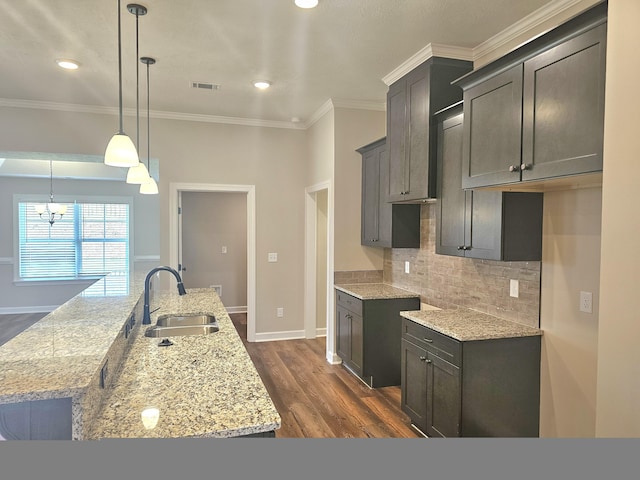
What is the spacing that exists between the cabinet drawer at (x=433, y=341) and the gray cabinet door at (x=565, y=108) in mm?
1084

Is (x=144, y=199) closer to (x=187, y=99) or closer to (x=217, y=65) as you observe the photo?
(x=187, y=99)

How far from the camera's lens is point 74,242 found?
26.1 feet

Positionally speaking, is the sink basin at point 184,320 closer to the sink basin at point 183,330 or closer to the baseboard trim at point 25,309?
the sink basin at point 183,330

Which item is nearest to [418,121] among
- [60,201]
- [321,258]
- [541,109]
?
[541,109]

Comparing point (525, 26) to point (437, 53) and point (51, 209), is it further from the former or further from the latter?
point (51, 209)

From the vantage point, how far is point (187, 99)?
4477mm

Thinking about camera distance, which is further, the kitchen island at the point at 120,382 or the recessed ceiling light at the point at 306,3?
the recessed ceiling light at the point at 306,3

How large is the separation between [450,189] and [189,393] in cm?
231

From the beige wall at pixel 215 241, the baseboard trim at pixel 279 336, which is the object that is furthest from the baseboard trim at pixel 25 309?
the baseboard trim at pixel 279 336

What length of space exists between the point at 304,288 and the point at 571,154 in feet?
13.3

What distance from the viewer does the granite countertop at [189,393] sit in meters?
1.27

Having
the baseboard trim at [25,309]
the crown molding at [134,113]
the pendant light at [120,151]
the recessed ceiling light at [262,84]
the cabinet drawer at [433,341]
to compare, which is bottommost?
the baseboard trim at [25,309]

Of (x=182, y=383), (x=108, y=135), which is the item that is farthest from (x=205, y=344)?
(x=108, y=135)

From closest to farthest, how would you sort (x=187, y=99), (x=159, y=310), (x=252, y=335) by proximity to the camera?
(x=159, y=310), (x=187, y=99), (x=252, y=335)
